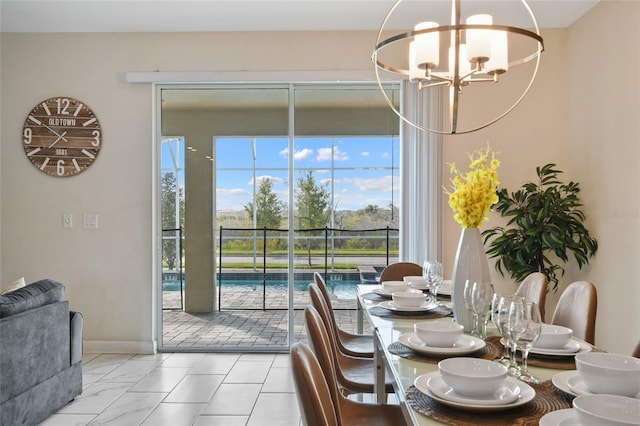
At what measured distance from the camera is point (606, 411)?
1029 millimetres

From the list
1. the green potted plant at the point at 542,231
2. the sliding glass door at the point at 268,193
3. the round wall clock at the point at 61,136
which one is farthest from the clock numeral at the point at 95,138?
the green potted plant at the point at 542,231

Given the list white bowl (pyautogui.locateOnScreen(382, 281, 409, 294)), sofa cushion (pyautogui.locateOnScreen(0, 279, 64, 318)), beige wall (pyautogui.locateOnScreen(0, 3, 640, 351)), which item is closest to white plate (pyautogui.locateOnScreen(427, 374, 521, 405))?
white bowl (pyautogui.locateOnScreen(382, 281, 409, 294))

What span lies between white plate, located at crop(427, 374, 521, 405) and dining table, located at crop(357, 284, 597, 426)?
1 centimetres

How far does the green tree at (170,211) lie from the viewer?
14.9 feet

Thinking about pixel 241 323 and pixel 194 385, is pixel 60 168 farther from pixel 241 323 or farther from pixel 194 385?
pixel 194 385

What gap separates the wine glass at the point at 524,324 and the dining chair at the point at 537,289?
48.7 inches

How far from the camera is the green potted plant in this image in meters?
3.77

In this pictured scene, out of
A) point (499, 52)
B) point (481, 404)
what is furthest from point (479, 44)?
point (481, 404)

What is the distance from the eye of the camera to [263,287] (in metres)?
4.58

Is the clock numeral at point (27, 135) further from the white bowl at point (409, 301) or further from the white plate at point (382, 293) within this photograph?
the white bowl at point (409, 301)

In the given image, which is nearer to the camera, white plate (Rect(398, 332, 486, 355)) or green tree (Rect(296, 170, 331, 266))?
white plate (Rect(398, 332, 486, 355))

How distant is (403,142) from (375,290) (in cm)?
181

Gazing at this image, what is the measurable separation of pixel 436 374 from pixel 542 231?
2814mm

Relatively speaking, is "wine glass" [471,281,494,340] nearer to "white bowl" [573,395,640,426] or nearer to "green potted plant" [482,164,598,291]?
"white bowl" [573,395,640,426]
